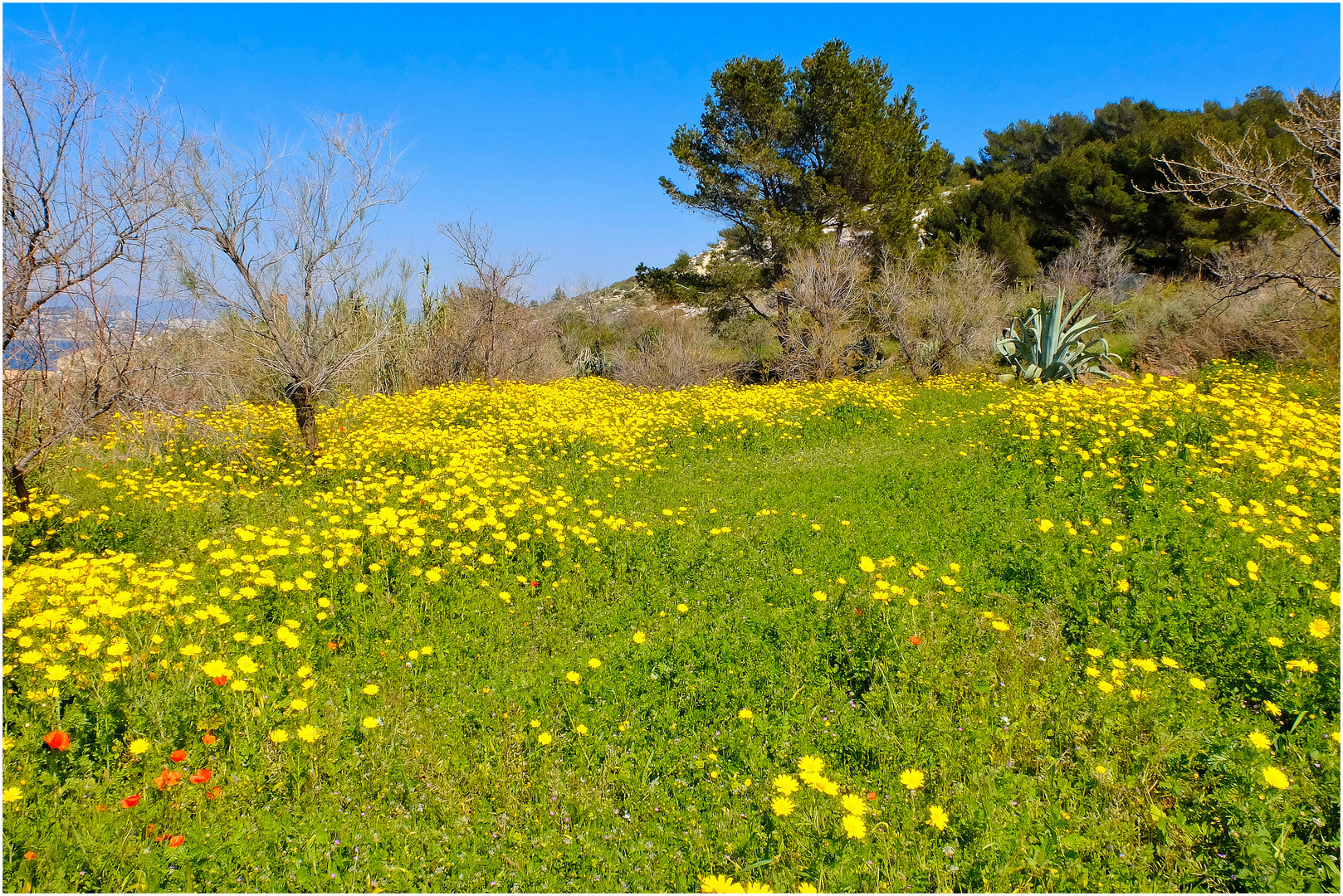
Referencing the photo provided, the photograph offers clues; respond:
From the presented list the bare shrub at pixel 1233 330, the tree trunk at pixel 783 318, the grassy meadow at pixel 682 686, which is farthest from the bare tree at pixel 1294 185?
the tree trunk at pixel 783 318

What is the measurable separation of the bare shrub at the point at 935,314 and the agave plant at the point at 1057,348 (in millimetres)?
2462

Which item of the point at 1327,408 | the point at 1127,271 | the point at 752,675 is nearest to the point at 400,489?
the point at 752,675

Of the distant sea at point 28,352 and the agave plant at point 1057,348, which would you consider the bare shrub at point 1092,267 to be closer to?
the agave plant at point 1057,348

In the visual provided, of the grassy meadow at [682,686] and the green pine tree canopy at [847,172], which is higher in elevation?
the green pine tree canopy at [847,172]

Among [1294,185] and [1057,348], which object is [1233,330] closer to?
[1294,185]

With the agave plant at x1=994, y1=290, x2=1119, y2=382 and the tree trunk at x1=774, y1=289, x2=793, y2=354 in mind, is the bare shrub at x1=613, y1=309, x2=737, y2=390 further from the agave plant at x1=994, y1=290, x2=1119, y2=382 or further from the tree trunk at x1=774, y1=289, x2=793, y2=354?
the agave plant at x1=994, y1=290, x2=1119, y2=382

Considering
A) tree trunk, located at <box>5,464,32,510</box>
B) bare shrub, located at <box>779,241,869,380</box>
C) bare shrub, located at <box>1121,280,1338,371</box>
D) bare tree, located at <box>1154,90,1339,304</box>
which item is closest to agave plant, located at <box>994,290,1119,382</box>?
bare shrub, located at <box>1121,280,1338,371</box>

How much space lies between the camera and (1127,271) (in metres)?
23.3

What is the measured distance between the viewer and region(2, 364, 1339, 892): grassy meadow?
7.25 feet

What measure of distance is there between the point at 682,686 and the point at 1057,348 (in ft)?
39.5

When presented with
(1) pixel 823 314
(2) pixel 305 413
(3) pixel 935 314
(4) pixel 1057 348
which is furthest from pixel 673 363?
(2) pixel 305 413

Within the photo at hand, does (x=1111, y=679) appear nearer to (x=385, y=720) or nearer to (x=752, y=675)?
(x=752, y=675)

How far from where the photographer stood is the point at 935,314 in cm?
1588

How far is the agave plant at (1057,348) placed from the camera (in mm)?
12062
